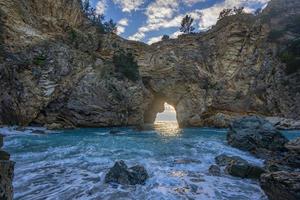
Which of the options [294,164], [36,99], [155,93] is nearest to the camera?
[294,164]

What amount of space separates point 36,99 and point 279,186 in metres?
34.0

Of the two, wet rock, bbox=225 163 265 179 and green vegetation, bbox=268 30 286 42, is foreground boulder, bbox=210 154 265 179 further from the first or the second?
green vegetation, bbox=268 30 286 42

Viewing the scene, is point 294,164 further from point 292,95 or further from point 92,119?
point 292,95

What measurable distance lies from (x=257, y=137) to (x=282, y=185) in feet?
38.4

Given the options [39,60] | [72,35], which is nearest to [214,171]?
[39,60]

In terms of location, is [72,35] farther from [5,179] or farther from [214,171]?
[5,179]

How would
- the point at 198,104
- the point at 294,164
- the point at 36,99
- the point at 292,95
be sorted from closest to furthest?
the point at 294,164 → the point at 36,99 → the point at 292,95 → the point at 198,104

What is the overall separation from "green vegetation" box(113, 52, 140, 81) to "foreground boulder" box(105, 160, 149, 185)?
3587cm

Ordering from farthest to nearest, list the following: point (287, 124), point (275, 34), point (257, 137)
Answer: point (275, 34) < point (287, 124) < point (257, 137)

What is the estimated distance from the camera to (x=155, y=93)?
54531 mm

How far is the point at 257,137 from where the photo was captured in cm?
1711

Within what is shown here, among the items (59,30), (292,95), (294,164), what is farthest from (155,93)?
(294,164)

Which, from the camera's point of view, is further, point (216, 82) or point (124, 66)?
point (216, 82)

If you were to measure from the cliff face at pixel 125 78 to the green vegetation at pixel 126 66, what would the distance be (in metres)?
1.02
